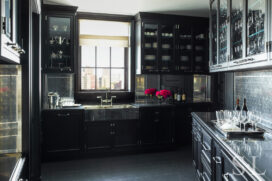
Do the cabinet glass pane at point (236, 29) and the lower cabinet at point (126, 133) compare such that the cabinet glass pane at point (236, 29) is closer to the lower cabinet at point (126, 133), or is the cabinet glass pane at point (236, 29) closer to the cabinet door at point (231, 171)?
the cabinet door at point (231, 171)

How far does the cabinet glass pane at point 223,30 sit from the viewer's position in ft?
9.39

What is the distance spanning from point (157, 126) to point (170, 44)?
5.57ft

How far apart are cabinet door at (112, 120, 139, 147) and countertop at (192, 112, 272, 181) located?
7.13ft

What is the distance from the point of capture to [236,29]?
101 inches

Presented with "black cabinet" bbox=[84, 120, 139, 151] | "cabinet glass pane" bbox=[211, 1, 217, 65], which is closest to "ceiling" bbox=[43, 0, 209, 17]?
"cabinet glass pane" bbox=[211, 1, 217, 65]

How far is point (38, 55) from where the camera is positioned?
3.07 metres

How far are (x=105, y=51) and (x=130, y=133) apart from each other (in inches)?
72.3

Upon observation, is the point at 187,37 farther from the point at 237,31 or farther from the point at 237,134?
the point at 237,134

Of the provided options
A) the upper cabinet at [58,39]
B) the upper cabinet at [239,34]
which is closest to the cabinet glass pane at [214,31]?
the upper cabinet at [239,34]

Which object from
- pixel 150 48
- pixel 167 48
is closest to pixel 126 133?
pixel 150 48

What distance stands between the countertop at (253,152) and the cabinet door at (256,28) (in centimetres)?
70

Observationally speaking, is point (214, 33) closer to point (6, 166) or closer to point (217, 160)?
point (217, 160)

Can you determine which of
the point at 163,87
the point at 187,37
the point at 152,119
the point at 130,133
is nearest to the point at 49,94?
the point at 130,133

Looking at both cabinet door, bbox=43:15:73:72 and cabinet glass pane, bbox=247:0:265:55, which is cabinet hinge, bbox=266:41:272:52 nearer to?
cabinet glass pane, bbox=247:0:265:55
